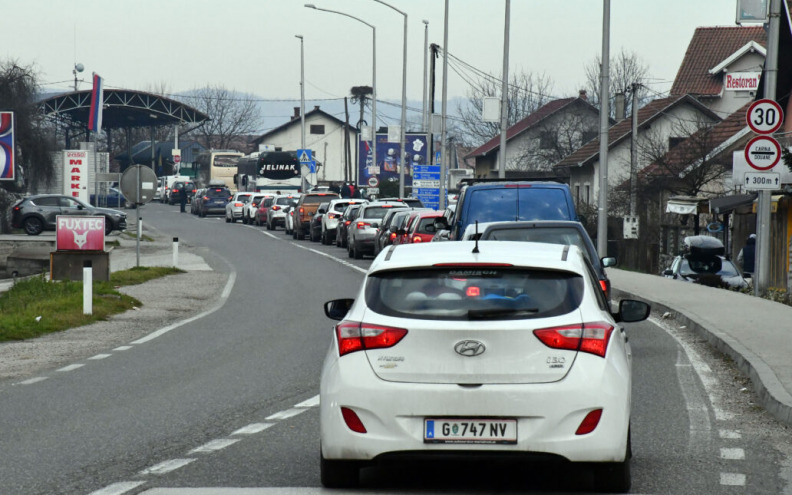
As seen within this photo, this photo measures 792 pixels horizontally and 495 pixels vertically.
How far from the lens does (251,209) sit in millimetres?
69625

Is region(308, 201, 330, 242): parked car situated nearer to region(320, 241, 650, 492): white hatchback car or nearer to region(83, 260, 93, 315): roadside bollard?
region(83, 260, 93, 315): roadside bollard

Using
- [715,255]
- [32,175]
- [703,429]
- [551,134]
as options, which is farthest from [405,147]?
[703,429]

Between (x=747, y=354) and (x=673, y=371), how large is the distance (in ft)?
2.99

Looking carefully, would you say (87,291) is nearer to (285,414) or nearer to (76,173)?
(285,414)

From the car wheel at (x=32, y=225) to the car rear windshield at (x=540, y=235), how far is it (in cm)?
3931

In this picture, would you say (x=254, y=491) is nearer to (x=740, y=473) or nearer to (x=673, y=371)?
(x=740, y=473)

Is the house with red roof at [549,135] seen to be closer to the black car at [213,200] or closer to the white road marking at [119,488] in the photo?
the black car at [213,200]

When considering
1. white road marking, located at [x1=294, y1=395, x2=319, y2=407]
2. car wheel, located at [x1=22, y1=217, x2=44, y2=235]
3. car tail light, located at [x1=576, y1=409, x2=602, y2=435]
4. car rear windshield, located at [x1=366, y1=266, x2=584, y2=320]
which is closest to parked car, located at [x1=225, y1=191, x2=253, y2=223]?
car wheel, located at [x1=22, y1=217, x2=44, y2=235]

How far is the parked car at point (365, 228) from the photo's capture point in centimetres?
3838

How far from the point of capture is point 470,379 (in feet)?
21.8

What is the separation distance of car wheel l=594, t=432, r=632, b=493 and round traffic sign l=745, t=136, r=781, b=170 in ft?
47.1

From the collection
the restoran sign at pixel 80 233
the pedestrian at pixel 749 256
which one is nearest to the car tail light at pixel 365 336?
the restoran sign at pixel 80 233

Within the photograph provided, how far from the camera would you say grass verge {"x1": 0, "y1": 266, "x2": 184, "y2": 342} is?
17953mm

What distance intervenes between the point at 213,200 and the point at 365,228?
41.6 m
